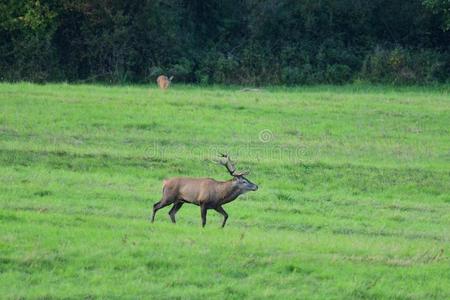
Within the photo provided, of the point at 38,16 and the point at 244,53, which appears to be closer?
the point at 38,16

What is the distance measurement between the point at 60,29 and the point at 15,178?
18831 mm

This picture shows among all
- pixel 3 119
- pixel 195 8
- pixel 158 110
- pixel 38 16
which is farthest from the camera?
pixel 195 8

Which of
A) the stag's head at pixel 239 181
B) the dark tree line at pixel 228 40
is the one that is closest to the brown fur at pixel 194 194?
the stag's head at pixel 239 181

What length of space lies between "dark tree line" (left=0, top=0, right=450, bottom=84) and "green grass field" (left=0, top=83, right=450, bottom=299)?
4.44m

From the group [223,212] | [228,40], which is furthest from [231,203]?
[228,40]

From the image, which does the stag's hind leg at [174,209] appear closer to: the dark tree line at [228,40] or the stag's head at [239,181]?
the stag's head at [239,181]

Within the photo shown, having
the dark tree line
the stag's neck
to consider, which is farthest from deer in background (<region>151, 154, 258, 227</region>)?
the dark tree line

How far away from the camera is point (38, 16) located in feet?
114

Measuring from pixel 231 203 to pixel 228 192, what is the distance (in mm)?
1551

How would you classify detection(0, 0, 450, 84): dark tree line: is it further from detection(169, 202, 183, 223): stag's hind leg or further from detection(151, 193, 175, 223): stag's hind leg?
detection(151, 193, 175, 223): stag's hind leg

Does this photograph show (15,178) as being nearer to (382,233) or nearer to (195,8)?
(382,233)

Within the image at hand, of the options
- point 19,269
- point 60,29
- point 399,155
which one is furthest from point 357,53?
point 19,269

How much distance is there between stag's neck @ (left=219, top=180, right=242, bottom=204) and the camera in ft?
55.2

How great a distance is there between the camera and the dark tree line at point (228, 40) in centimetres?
3544
